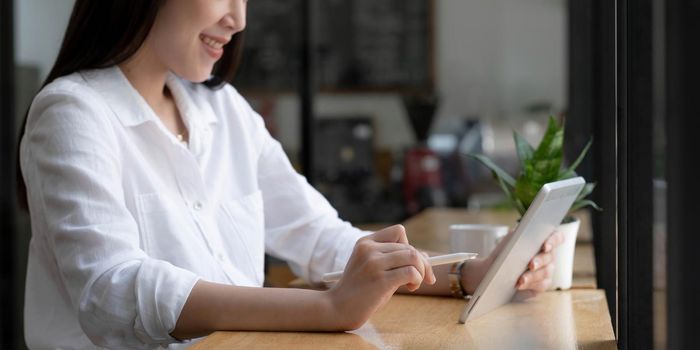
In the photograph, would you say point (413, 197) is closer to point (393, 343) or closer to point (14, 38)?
point (14, 38)

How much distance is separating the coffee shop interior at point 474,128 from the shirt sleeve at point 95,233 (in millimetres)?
119

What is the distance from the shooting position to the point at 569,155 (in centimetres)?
384

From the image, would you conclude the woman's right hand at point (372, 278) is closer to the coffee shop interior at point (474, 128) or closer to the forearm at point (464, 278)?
the coffee shop interior at point (474, 128)

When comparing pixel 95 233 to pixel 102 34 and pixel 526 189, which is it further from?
pixel 526 189

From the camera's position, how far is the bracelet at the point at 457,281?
158cm

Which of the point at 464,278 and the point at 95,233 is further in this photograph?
the point at 464,278

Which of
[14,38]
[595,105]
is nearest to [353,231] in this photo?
[595,105]

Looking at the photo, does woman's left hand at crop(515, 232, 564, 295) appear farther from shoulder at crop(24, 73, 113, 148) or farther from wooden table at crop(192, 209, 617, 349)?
shoulder at crop(24, 73, 113, 148)

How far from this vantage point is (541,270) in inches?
59.9

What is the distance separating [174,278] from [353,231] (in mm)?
612

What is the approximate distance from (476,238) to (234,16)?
1.81 ft

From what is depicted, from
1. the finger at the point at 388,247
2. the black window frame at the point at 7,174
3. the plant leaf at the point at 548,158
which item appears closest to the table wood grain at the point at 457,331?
the finger at the point at 388,247

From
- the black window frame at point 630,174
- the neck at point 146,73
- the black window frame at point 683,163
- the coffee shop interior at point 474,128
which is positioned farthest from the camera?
the neck at point 146,73

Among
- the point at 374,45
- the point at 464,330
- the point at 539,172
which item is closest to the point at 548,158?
the point at 539,172
